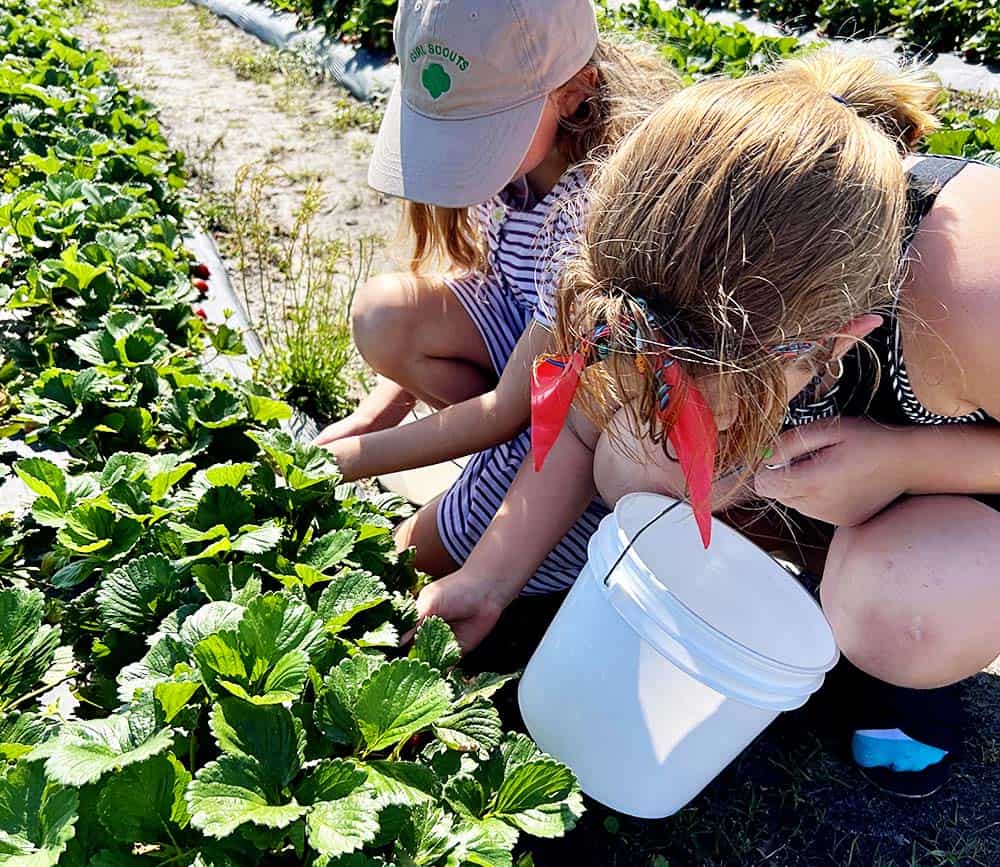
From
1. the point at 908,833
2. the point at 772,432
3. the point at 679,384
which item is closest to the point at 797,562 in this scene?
the point at 908,833

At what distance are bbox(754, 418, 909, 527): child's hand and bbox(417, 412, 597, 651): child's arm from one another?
359mm

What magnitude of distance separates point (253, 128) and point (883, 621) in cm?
438

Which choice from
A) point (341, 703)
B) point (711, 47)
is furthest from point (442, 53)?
point (711, 47)

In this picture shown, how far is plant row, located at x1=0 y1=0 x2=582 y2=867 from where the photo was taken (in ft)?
3.47

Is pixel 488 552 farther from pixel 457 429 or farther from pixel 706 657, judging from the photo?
pixel 706 657

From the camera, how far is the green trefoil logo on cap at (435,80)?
1783mm

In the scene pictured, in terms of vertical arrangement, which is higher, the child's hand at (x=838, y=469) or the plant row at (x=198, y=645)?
the child's hand at (x=838, y=469)

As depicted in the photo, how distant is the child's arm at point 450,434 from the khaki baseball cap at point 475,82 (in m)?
0.32

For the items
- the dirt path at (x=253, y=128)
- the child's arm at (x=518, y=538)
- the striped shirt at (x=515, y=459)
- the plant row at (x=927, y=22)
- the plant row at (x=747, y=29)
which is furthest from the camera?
the plant row at (x=927, y=22)

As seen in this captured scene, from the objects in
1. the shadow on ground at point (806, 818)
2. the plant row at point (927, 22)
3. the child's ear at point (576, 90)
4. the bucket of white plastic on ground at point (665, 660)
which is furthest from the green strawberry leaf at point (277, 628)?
the plant row at point (927, 22)

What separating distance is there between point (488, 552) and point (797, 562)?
2.38 feet

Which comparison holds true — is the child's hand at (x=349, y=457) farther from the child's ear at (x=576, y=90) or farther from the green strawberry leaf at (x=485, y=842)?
the green strawberry leaf at (x=485, y=842)

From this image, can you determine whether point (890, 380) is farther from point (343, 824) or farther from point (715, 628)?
point (343, 824)

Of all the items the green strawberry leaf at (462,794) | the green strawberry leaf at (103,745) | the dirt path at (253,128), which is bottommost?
the dirt path at (253,128)
